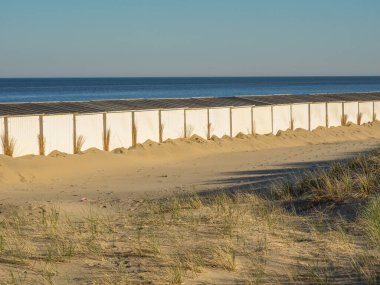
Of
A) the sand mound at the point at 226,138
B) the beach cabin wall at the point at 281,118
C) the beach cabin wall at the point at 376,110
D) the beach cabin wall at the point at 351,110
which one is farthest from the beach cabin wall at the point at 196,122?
the beach cabin wall at the point at 376,110

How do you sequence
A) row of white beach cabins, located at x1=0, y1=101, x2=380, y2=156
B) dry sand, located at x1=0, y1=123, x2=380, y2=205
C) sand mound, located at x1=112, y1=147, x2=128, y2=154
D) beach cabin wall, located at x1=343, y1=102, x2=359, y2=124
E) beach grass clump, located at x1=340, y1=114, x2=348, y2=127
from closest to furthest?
dry sand, located at x1=0, y1=123, x2=380, y2=205 → row of white beach cabins, located at x1=0, y1=101, x2=380, y2=156 → sand mound, located at x1=112, y1=147, x2=128, y2=154 → beach grass clump, located at x1=340, y1=114, x2=348, y2=127 → beach cabin wall, located at x1=343, y1=102, x2=359, y2=124

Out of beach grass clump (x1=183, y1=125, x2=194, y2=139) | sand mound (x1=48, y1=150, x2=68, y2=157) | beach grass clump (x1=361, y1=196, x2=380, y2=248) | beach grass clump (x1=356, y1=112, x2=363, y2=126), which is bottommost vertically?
beach grass clump (x1=356, y1=112, x2=363, y2=126)

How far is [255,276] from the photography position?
10.4 meters

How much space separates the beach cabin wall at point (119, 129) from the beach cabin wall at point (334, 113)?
1367 cm

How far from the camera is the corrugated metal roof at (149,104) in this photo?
105 ft

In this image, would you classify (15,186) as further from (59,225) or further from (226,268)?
(226,268)

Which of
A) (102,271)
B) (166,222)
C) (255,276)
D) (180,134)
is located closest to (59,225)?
(166,222)

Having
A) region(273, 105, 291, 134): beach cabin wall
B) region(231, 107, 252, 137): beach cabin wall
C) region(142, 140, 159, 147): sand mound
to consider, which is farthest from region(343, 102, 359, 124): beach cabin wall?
region(142, 140, 159, 147): sand mound

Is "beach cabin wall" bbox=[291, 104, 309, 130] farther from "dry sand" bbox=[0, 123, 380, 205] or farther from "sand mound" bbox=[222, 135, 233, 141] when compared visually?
"sand mound" bbox=[222, 135, 233, 141]

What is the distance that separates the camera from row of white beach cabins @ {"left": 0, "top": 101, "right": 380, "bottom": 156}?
92.5ft

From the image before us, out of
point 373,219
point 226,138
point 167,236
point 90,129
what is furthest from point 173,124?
point 373,219

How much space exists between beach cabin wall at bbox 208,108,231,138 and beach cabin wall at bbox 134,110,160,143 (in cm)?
309

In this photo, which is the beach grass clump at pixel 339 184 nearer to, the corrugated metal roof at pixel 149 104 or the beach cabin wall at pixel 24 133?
the beach cabin wall at pixel 24 133

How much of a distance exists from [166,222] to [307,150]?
65.7ft
